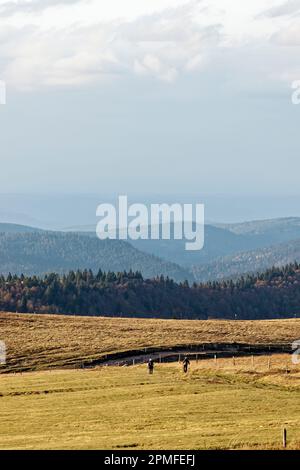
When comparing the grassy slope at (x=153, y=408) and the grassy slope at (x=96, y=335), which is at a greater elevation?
the grassy slope at (x=96, y=335)

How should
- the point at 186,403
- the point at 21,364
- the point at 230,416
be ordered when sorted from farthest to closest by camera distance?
the point at 21,364
the point at 186,403
the point at 230,416

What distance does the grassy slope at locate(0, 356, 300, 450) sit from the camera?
41.3 metres

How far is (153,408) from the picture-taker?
51.0 m

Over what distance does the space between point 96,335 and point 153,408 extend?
55.1 metres

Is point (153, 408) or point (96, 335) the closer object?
point (153, 408)

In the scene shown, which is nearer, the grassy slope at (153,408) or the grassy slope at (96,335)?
the grassy slope at (153,408)

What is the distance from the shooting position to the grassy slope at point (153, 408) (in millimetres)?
41312

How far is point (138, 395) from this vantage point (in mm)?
56625

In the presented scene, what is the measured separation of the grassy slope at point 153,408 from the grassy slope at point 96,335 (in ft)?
53.1

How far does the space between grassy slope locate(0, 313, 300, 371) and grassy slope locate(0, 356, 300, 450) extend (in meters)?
16.2

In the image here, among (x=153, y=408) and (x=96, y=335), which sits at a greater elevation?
(x=96, y=335)
